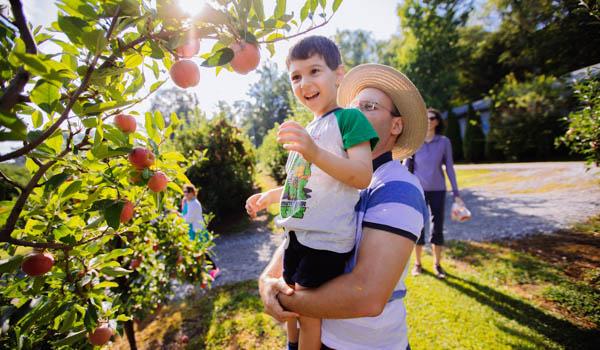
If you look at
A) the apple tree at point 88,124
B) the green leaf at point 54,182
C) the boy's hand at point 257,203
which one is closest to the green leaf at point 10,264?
the apple tree at point 88,124

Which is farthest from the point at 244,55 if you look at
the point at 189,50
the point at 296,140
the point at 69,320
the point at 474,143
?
the point at 474,143

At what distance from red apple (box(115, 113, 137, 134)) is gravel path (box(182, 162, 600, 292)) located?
492 cm

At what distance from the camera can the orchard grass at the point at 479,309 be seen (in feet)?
10.3

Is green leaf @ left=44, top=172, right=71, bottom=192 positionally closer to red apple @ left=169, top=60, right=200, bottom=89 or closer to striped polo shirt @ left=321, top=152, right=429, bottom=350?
red apple @ left=169, top=60, right=200, bottom=89

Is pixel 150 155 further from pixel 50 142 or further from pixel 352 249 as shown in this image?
pixel 352 249

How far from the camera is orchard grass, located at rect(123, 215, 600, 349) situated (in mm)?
3146

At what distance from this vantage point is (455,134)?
910 inches

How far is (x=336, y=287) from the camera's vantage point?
1.16 meters

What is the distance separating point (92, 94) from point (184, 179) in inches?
20.6

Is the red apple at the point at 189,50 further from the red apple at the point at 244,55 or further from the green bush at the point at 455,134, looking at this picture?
the green bush at the point at 455,134

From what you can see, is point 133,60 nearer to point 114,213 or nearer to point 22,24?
point 22,24

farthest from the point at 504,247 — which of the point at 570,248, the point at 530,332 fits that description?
the point at 530,332

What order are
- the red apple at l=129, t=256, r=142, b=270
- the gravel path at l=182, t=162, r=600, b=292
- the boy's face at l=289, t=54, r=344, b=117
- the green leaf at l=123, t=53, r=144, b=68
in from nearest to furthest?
1. the green leaf at l=123, t=53, r=144, b=68
2. the boy's face at l=289, t=54, r=344, b=117
3. the red apple at l=129, t=256, r=142, b=270
4. the gravel path at l=182, t=162, r=600, b=292

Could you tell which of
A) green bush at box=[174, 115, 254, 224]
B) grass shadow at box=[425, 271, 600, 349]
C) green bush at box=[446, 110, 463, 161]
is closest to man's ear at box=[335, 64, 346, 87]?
grass shadow at box=[425, 271, 600, 349]
